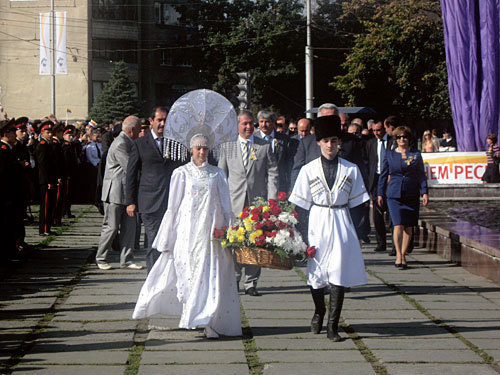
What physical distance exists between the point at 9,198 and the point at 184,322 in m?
5.48

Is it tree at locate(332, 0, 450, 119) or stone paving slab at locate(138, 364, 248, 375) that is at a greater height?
tree at locate(332, 0, 450, 119)

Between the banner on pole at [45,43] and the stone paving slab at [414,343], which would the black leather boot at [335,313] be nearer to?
the stone paving slab at [414,343]

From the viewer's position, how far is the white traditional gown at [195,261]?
720 cm

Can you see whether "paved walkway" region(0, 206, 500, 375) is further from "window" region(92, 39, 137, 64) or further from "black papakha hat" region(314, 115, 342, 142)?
"window" region(92, 39, 137, 64)

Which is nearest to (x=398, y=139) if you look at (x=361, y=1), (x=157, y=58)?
(x=361, y=1)

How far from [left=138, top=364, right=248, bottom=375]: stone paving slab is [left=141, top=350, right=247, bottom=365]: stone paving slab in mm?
117

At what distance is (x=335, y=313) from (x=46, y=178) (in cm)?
945

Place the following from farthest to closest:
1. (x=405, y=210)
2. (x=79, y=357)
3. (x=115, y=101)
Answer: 1. (x=115, y=101)
2. (x=405, y=210)
3. (x=79, y=357)

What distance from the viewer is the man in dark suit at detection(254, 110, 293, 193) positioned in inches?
414

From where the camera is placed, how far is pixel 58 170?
15867mm

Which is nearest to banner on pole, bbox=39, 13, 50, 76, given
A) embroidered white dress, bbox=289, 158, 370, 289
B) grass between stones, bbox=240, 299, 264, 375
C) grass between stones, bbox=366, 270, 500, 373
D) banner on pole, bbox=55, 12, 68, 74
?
banner on pole, bbox=55, 12, 68, 74

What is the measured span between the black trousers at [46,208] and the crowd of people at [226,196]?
27 mm

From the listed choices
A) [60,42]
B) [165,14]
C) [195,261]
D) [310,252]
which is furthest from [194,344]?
[165,14]

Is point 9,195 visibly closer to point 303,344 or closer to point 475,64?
point 303,344
